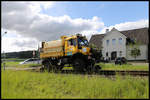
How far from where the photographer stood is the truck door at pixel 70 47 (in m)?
11.3

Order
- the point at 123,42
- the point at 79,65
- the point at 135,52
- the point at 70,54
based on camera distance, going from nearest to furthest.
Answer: the point at 79,65
the point at 70,54
the point at 135,52
the point at 123,42

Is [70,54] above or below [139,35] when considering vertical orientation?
below

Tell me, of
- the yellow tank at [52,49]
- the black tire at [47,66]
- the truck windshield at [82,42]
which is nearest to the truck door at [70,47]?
the truck windshield at [82,42]

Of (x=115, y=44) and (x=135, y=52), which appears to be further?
(x=115, y=44)

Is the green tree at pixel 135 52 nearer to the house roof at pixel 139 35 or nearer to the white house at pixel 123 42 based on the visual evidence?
the white house at pixel 123 42

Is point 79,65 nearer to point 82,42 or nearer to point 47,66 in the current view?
point 82,42

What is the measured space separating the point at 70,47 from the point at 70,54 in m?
0.60

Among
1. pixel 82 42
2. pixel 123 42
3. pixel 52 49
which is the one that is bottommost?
pixel 52 49

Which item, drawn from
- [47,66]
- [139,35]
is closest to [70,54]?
[47,66]

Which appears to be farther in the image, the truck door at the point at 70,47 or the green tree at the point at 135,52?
the green tree at the point at 135,52

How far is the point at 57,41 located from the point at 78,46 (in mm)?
2663

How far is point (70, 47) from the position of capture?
11594mm

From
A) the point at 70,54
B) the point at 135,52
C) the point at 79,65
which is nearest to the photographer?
the point at 79,65

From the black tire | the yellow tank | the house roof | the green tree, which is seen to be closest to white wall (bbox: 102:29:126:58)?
the house roof
